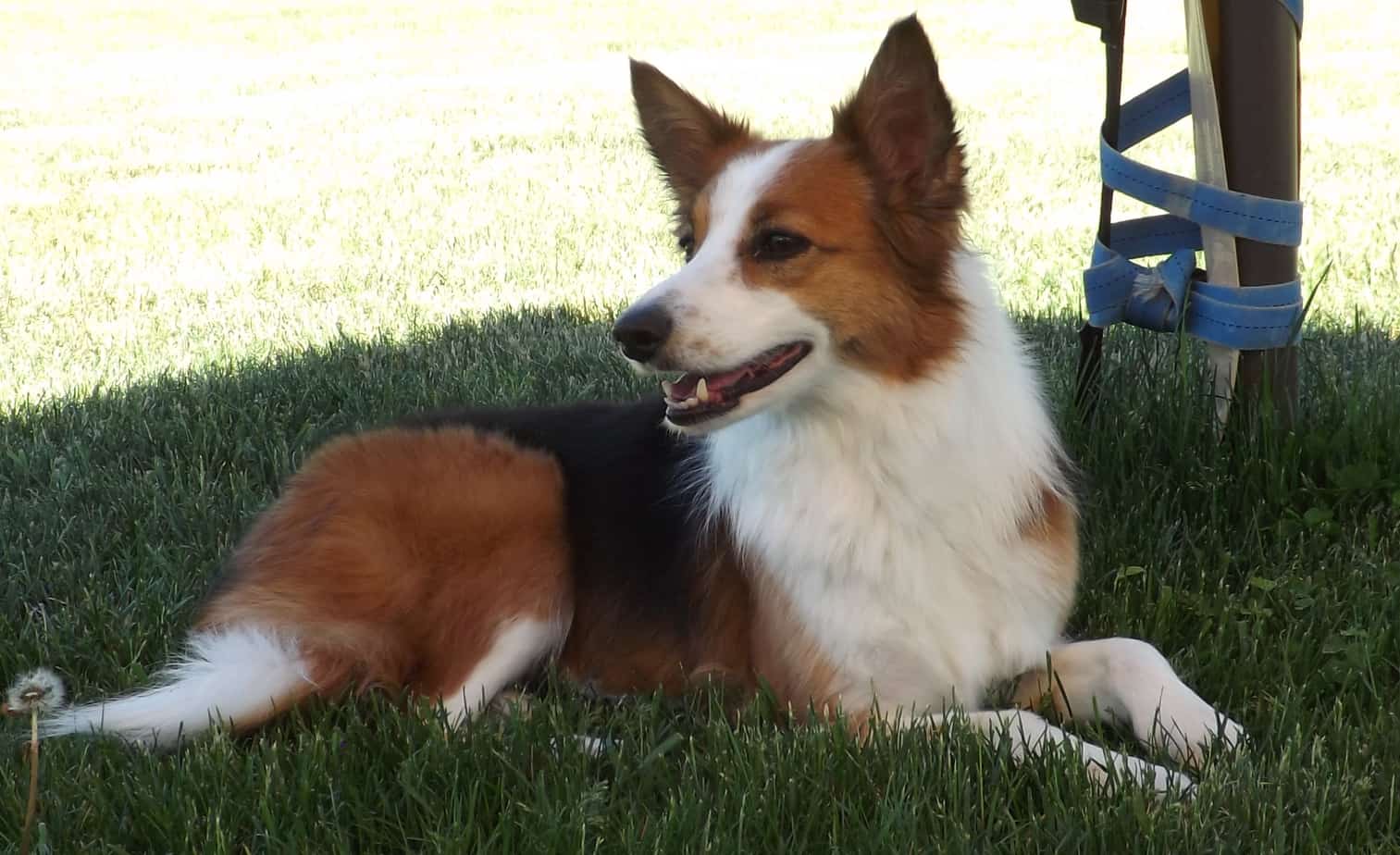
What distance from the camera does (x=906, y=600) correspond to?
3.13m

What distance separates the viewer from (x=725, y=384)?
294 centimetres

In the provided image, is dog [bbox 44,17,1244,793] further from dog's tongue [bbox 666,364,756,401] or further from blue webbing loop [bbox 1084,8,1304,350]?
blue webbing loop [bbox 1084,8,1304,350]

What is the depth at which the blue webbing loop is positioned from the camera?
3.87 meters

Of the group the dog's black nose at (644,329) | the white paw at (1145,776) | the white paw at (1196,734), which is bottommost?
the white paw at (1196,734)

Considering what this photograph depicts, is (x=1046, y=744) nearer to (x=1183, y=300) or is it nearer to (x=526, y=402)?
(x=1183, y=300)

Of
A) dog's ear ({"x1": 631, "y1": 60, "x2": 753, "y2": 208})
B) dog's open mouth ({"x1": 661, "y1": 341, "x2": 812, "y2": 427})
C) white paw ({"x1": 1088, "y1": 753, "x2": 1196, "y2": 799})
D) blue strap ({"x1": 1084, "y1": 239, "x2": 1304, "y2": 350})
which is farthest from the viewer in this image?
blue strap ({"x1": 1084, "y1": 239, "x2": 1304, "y2": 350})

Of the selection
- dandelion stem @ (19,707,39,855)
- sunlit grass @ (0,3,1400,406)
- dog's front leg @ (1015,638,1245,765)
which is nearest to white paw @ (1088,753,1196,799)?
dog's front leg @ (1015,638,1245,765)

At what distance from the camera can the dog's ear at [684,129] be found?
3.38 m

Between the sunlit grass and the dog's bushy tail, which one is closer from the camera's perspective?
the dog's bushy tail

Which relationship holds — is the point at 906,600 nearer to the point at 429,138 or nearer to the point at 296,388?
the point at 296,388

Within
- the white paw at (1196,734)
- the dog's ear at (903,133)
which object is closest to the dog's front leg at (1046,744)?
the white paw at (1196,734)

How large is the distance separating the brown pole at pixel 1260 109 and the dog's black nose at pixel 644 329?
195 cm

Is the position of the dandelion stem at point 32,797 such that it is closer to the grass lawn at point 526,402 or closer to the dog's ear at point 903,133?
the grass lawn at point 526,402

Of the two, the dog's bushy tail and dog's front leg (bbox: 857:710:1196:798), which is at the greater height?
dog's front leg (bbox: 857:710:1196:798)
